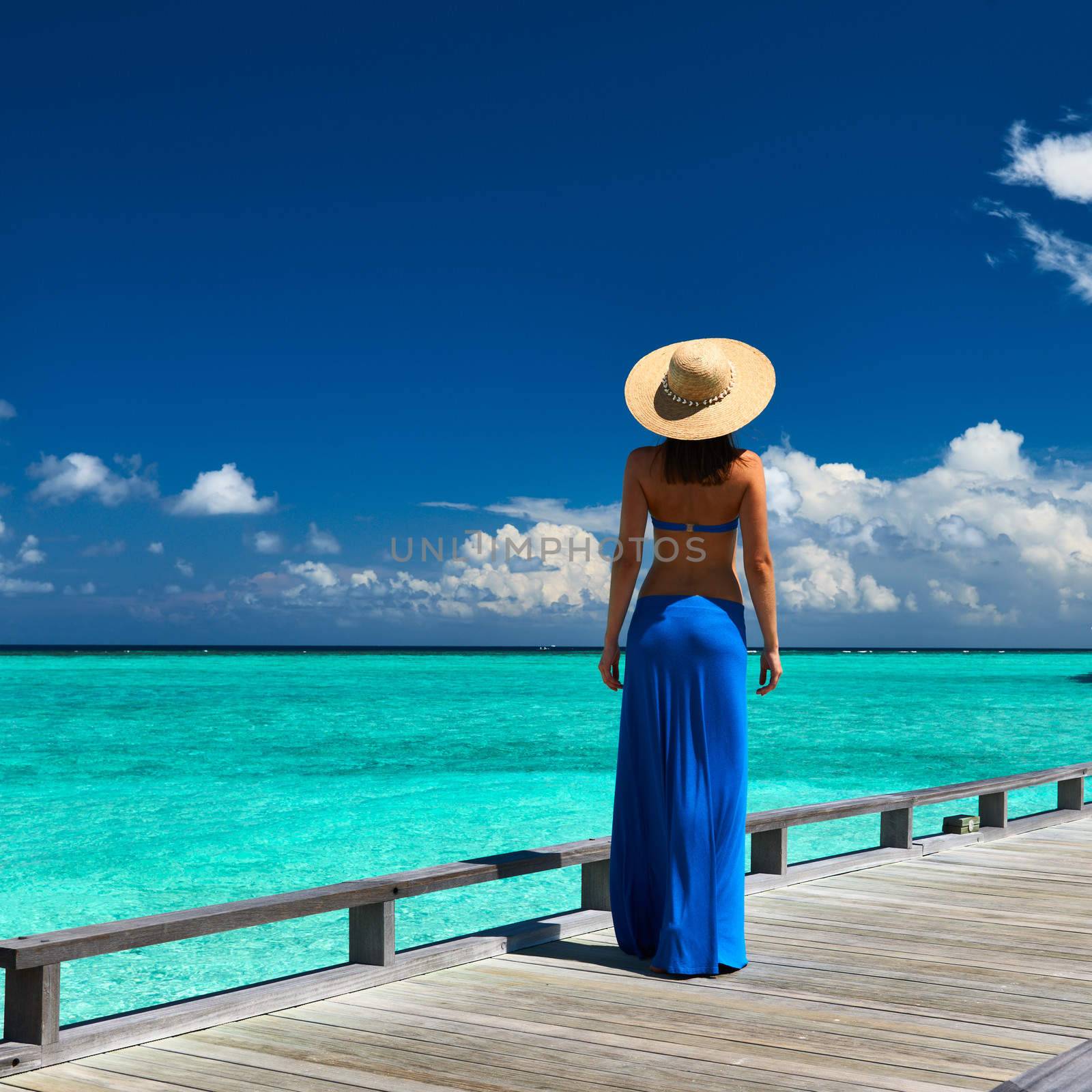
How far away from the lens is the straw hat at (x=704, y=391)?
4.04 m

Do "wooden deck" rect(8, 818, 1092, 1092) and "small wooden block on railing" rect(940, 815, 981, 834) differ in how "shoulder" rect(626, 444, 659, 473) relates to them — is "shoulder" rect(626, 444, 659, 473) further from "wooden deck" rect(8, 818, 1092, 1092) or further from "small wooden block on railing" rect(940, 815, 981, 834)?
"small wooden block on railing" rect(940, 815, 981, 834)

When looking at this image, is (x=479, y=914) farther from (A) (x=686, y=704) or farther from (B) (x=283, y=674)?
(B) (x=283, y=674)

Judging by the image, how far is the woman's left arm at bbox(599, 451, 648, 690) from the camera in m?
4.10

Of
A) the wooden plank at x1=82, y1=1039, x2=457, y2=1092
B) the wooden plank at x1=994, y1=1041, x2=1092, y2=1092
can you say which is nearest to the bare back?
the wooden plank at x1=994, y1=1041, x2=1092, y2=1092

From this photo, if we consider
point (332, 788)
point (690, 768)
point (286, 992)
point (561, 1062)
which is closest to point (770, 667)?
point (690, 768)

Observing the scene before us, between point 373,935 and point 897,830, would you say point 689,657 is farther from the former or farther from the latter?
point 897,830

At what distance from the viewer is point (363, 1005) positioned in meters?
3.68

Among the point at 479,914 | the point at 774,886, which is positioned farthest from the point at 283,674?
the point at 774,886

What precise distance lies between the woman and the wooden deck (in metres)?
0.26

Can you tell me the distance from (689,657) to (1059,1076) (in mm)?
1671

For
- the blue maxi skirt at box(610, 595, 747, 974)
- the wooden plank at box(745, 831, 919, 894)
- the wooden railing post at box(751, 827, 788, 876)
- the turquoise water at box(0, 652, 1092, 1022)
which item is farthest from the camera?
the turquoise water at box(0, 652, 1092, 1022)

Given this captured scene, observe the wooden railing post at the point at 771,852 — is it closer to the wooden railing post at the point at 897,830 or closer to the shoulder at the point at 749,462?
the wooden railing post at the point at 897,830

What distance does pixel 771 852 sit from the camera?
5781 millimetres

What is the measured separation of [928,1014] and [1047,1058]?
0.49 meters
